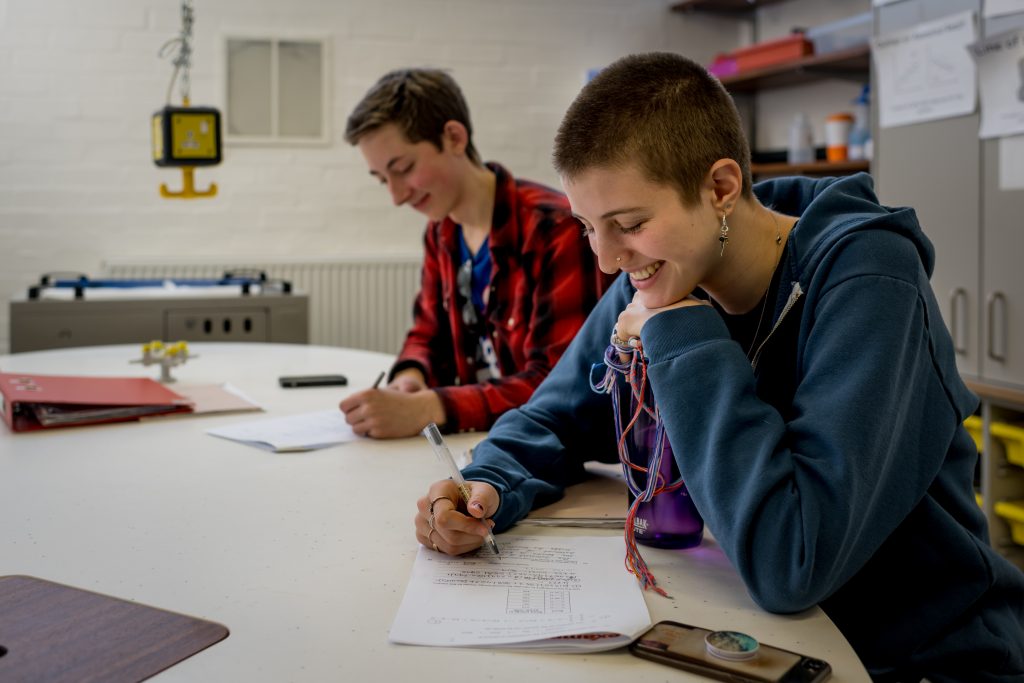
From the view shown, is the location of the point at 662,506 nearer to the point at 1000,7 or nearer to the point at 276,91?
the point at 1000,7

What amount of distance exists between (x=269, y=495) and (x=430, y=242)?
102 cm

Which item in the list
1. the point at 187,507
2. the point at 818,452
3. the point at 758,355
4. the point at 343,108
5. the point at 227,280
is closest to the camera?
the point at 818,452

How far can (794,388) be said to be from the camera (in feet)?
3.40

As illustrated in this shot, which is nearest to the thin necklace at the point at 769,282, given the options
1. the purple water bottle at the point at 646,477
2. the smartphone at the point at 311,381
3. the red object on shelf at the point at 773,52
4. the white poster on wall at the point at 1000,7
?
the purple water bottle at the point at 646,477

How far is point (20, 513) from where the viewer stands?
115cm

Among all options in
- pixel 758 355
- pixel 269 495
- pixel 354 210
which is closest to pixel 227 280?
pixel 354 210

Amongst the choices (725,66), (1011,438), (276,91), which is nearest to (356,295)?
(276,91)

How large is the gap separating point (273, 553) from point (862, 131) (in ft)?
10.1

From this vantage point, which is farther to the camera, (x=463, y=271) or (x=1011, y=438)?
(x=1011, y=438)

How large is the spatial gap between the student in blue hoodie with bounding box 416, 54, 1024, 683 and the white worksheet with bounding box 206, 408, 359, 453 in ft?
1.57

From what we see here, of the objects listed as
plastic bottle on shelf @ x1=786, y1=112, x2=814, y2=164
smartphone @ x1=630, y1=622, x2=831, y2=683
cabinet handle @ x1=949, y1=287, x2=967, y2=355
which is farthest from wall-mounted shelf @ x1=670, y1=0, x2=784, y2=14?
smartphone @ x1=630, y1=622, x2=831, y2=683

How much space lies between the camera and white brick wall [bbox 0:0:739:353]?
391 cm

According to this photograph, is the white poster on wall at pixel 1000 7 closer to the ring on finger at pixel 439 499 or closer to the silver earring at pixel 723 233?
the silver earring at pixel 723 233

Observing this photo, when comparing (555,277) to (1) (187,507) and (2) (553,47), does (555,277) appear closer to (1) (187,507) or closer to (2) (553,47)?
(1) (187,507)
